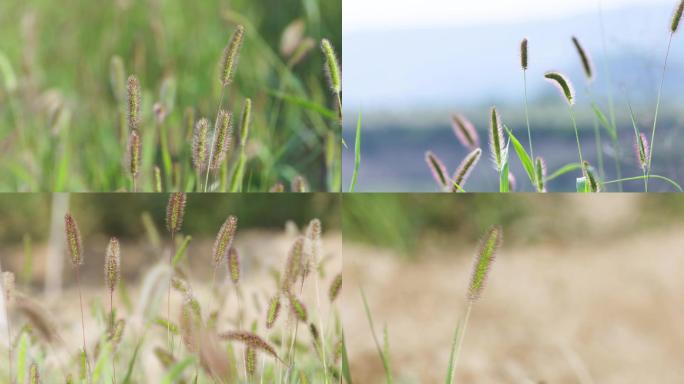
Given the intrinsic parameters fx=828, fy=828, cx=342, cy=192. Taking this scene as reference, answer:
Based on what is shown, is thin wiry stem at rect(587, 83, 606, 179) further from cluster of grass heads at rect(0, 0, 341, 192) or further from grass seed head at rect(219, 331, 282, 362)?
grass seed head at rect(219, 331, 282, 362)

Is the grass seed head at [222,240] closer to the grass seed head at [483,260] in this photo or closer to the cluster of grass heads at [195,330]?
the cluster of grass heads at [195,330]

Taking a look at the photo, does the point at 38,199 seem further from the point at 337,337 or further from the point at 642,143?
the point at 642,143

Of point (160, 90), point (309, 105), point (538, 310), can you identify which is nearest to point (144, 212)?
point (160, 90)

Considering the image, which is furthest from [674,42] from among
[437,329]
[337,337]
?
A: [437,329]

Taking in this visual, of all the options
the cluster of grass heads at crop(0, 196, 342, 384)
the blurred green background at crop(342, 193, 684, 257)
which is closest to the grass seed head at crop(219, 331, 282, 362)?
the cluster of grass heads at crop(0, 196, 342, 384)

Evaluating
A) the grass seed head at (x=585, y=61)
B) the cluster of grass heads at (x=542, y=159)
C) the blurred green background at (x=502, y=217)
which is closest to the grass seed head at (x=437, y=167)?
the cluster of grass heads at (x=542, y=159)

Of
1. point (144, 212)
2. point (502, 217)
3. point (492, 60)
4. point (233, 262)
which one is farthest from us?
point (502, 217)

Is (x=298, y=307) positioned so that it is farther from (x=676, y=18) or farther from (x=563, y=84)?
(x=676, y=18)
